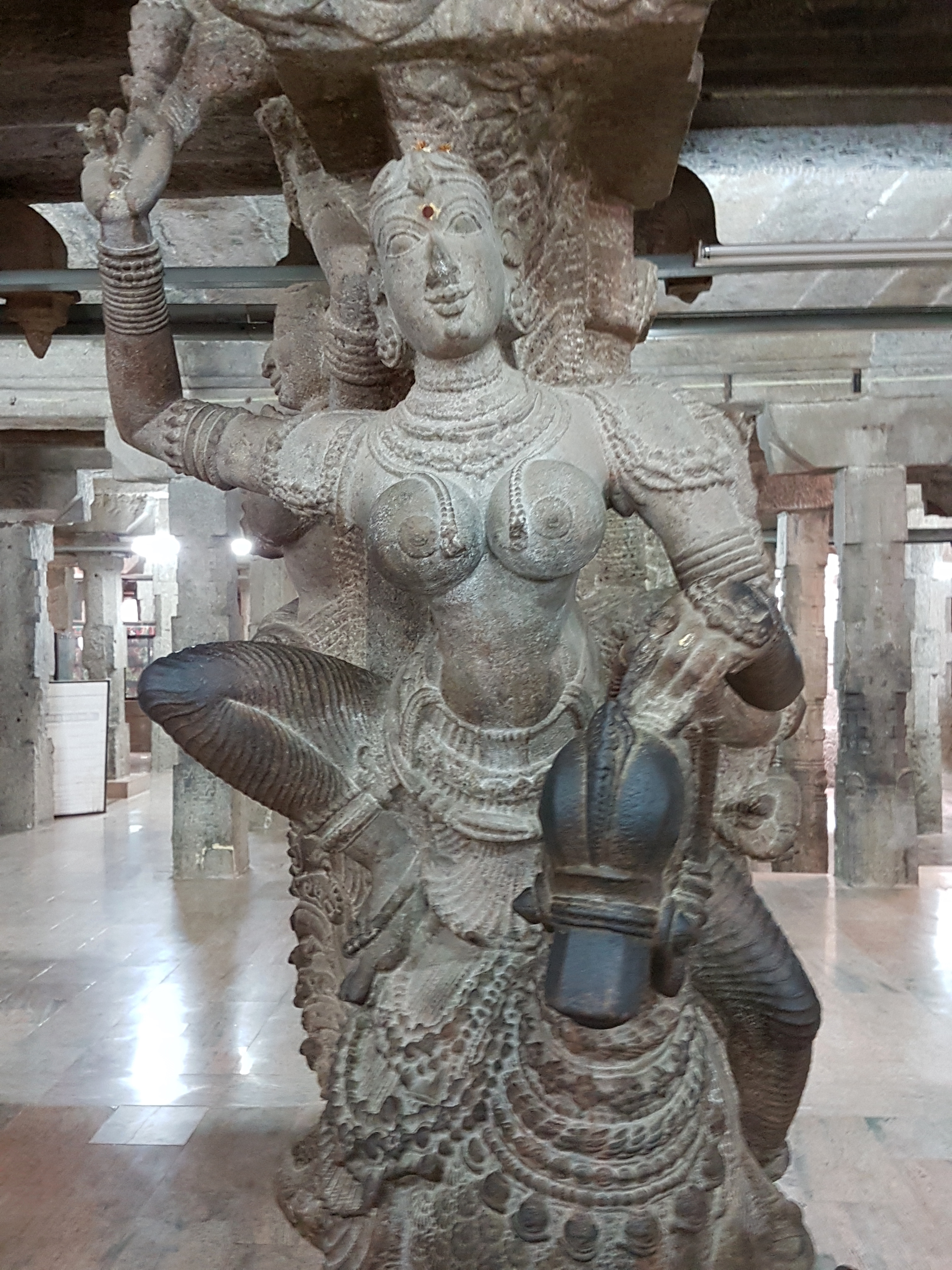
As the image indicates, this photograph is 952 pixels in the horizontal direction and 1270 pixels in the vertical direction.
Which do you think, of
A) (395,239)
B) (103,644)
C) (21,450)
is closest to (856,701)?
(395,239)

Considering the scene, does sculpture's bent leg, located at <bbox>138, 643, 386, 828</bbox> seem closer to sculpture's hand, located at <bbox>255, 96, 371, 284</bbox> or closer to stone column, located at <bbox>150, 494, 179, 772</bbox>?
sculpture's hand, located at <bbox>255, 96, 371, 284</bbox>

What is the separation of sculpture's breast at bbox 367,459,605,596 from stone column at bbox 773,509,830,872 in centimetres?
721

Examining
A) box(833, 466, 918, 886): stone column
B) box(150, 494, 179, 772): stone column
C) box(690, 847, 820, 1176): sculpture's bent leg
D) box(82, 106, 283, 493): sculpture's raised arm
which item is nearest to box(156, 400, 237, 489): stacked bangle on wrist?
box(82, 106, 283, 493): sculpture's raised arm

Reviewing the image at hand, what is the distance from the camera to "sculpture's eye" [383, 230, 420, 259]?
→ 1.71 metres

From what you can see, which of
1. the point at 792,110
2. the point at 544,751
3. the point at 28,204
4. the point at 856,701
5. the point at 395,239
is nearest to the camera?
the point at 395,239

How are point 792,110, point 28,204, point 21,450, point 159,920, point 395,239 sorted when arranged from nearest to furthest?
point 395,239 → point 792,110 → point 28,204 → point 159,920 → point 21,450

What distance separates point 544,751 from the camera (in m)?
1.88

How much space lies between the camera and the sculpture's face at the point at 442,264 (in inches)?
67.1

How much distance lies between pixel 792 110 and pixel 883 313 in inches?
25.2

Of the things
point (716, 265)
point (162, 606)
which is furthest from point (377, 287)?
point (162, 606)

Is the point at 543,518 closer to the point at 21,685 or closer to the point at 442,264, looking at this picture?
the point at 442,264

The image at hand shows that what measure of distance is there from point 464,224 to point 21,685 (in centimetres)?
782

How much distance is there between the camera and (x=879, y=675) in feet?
21.2

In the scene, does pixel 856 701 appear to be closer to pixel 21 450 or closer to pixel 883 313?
pixel 883 313
